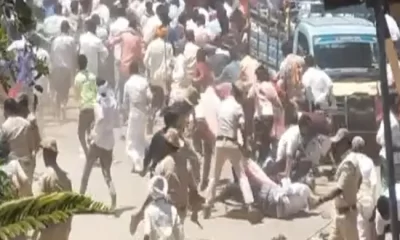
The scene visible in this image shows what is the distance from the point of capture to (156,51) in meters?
16.4

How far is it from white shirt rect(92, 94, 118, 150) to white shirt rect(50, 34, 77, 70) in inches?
126

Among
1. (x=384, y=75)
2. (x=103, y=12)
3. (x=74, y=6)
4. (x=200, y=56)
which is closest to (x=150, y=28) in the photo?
(x=200, y=56)

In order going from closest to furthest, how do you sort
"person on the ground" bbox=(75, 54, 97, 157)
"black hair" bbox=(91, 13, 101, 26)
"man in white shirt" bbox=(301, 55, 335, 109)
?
"person on the ground" bbox=(75, 54, 97, 157)
"man in white shirt" bbox=(301, 55, 335, 109)
"black hair" bbox=(91, 13, 101, 26)

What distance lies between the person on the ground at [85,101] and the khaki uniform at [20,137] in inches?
88.6

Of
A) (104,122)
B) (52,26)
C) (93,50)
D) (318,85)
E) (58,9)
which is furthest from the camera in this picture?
(58,9)

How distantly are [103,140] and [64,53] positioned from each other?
3.87 meters

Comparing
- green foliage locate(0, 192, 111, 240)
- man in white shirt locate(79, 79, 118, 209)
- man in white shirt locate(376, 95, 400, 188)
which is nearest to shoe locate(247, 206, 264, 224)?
man in white shirt locate(79, 79, 118, 209)

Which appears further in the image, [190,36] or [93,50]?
[190,36]

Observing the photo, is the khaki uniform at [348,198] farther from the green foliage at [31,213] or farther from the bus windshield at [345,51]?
the bus windshield at [345,51]

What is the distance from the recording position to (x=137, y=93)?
1436cm

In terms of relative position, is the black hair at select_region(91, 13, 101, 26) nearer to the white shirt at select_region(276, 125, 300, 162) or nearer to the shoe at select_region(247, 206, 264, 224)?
the white shirt at select_region(276, 125, 300, 162)

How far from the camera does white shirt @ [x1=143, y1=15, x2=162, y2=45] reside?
672 inches

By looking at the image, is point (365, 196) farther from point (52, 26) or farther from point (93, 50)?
point (52, 26)

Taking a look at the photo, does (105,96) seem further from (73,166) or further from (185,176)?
(185,176)
